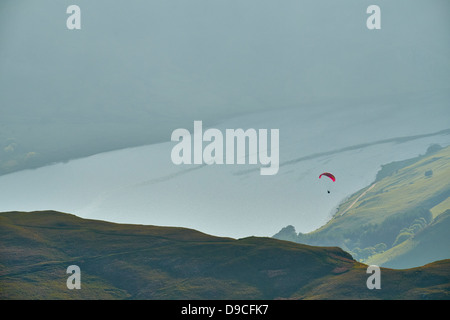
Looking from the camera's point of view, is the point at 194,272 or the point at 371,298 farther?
the point at 194,272

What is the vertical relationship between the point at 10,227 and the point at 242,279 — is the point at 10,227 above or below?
above

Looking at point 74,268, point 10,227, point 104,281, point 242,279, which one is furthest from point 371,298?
point 10,227
